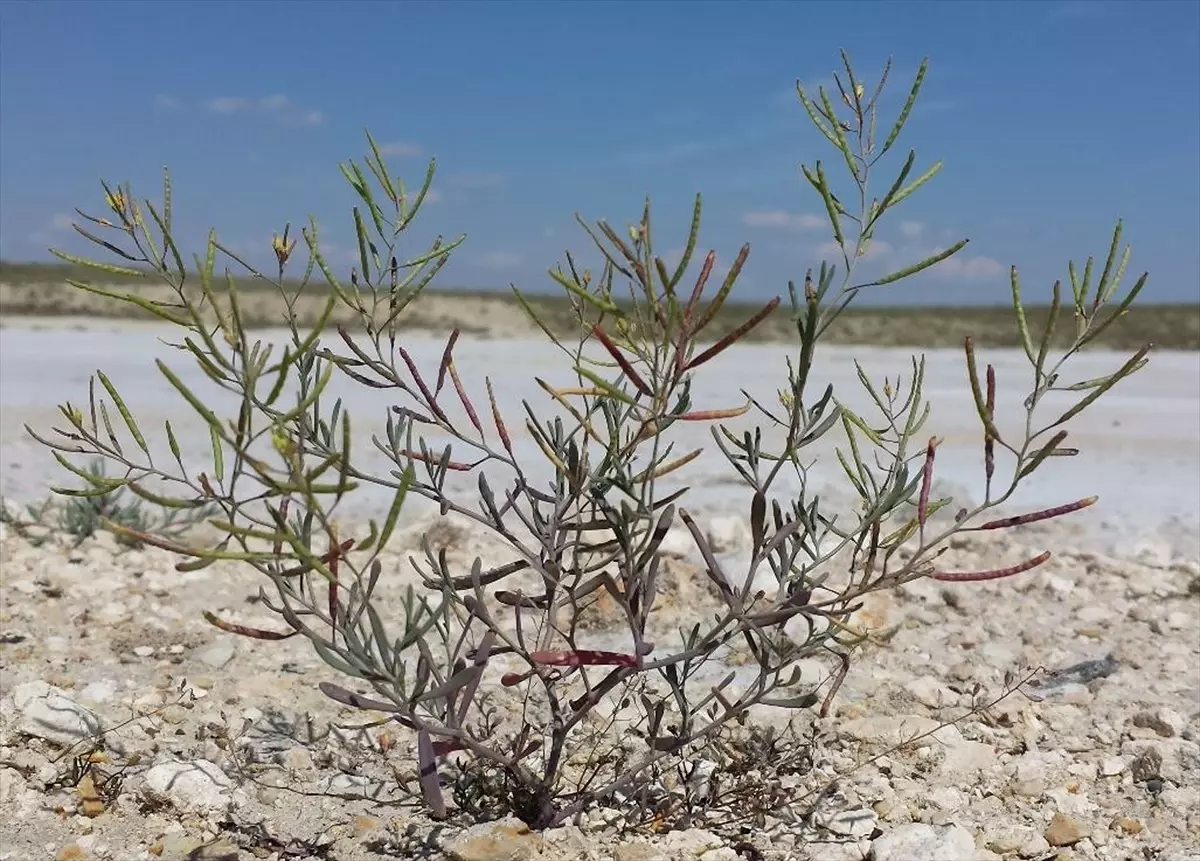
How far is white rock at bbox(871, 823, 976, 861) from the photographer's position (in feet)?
5.98

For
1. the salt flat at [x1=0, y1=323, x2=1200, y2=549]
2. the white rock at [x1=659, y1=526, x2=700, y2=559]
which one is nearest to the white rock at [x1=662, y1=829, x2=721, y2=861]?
the salt flat at [x1=0, y1=323, x2=1200, y2=549]

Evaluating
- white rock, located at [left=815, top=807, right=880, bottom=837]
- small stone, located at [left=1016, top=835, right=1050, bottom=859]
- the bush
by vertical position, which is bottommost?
→ white rock, located at [left=815, top=807, right=880, bottom=837]

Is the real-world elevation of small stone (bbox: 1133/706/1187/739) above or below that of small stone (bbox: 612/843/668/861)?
above

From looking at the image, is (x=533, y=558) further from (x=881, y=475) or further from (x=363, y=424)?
(x=363, y=424)

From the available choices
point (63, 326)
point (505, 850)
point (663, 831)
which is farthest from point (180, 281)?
point (63, 326)

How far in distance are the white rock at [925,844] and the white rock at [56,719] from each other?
5.11 feet

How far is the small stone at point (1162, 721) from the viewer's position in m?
2.44

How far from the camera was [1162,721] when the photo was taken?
96.5 inches

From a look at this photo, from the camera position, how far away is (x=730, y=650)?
283 centimetres

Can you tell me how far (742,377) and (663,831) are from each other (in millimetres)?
7936

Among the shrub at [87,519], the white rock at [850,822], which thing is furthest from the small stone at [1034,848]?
the shrub at [87,519]

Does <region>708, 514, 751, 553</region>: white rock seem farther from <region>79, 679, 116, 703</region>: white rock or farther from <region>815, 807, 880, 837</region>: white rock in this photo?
<region>79, 679, 116, 703</region>: white rock

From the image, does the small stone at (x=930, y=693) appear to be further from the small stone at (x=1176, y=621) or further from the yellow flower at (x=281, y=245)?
the yellow flower at (x=281, y=245)

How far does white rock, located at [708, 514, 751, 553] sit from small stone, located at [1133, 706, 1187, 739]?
162 cm
